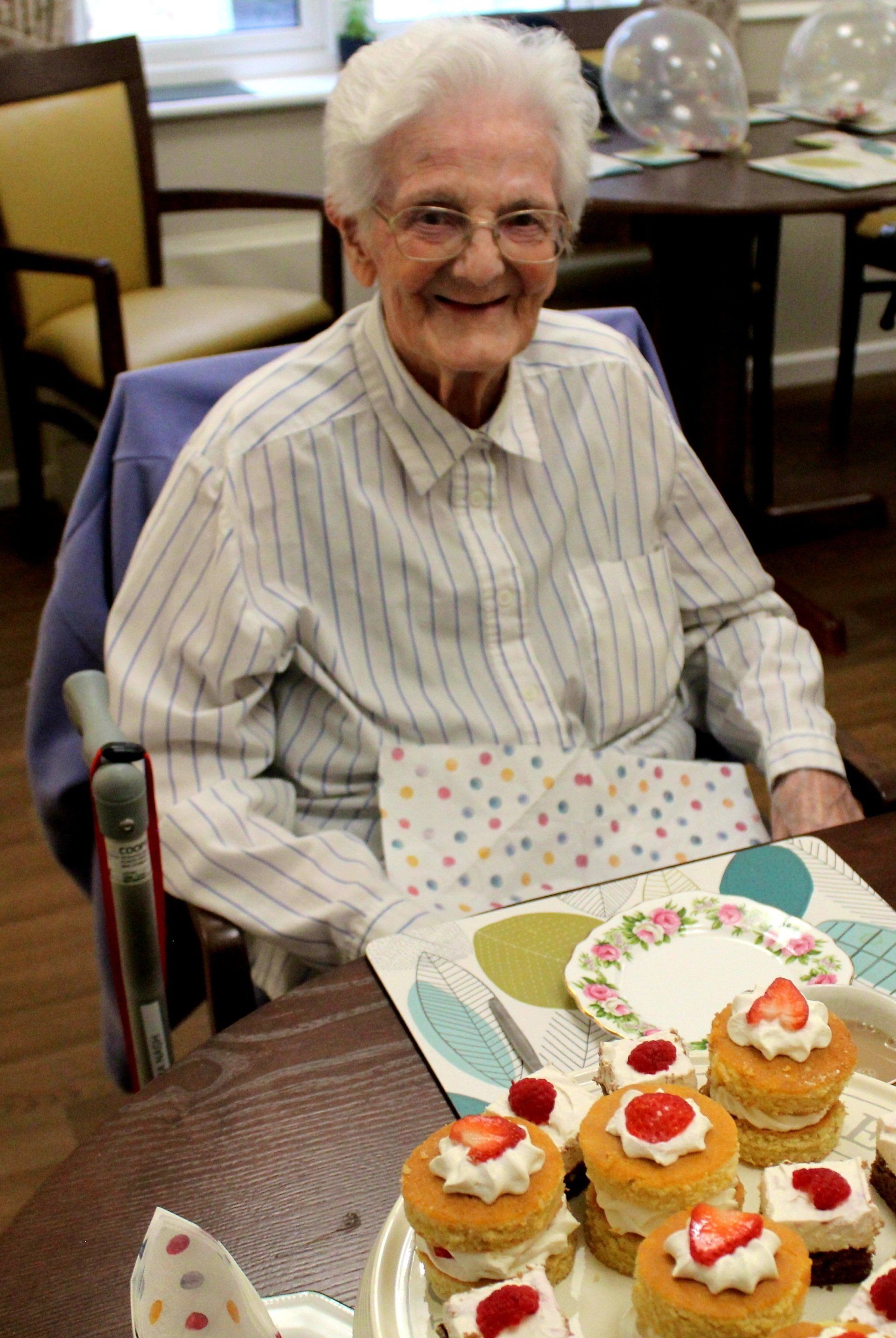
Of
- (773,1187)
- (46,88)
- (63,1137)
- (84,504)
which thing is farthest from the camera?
(46,88)

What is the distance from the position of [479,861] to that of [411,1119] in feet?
1.62

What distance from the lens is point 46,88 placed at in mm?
3215

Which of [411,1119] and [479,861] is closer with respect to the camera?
[411,1119]

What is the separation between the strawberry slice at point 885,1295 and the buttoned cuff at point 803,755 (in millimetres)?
799

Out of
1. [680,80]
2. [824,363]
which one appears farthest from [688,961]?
[824,363]

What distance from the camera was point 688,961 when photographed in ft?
3.28

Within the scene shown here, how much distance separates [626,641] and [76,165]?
240 cm

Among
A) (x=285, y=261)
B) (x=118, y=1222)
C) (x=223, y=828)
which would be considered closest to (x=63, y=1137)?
(x=223, y=828)

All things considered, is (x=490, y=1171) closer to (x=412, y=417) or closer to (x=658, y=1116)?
(x=658, y=1116)

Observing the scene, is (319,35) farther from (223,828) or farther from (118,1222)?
(118,1222)

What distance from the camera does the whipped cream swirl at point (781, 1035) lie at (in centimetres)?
73

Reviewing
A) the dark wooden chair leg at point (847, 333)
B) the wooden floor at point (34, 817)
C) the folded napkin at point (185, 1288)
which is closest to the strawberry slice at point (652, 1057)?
the folded napkin at point (185, 1288)

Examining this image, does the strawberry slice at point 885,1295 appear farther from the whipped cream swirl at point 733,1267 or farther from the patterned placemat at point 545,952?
the patterned placemat at point 545,952

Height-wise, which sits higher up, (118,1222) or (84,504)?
(84,504)
